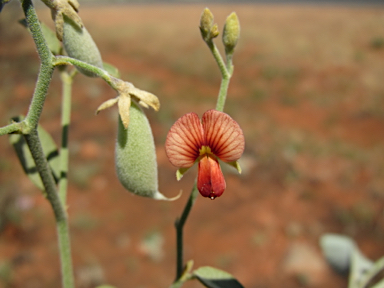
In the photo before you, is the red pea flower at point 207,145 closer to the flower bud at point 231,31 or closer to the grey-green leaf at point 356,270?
the flower bud at point 231,31

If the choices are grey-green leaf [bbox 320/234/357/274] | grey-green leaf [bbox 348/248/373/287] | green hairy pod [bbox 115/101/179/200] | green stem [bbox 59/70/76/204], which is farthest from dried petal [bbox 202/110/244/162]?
grey-green leaf [bbox 320/234/357/274]

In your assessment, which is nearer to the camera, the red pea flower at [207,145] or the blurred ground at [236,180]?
the red pea flower at [207,145]

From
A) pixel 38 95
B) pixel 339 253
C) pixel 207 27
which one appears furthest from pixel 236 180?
pixel 38 95

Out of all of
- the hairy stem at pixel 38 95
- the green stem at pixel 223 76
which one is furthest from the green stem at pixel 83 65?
the green stem at pixel 223 76

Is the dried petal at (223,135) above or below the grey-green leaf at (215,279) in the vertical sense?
above

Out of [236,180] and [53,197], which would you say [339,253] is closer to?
[53,197]
